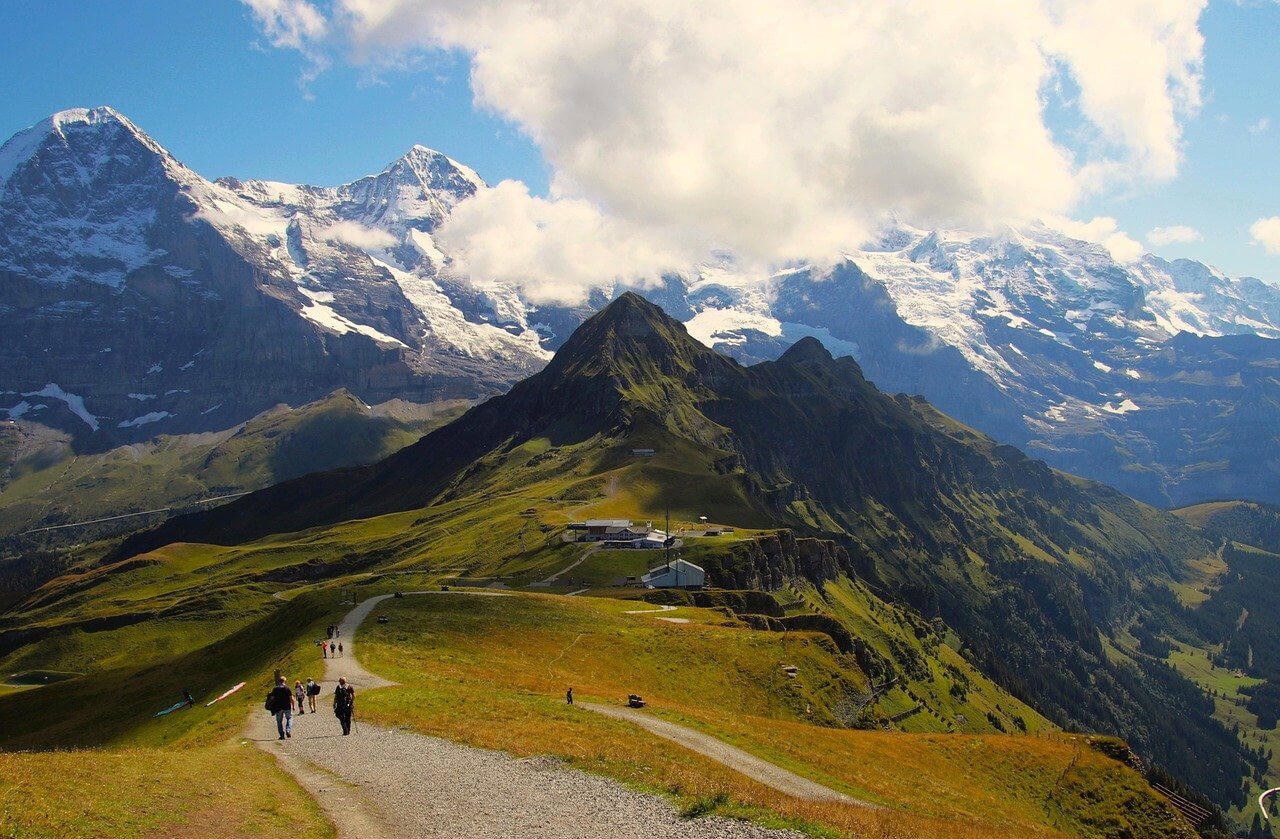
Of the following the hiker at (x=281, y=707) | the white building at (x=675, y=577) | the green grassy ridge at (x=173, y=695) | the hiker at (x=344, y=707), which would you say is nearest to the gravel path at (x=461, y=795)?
the hiker at (x=281, y=707)

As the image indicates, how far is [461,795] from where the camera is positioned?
32.7m

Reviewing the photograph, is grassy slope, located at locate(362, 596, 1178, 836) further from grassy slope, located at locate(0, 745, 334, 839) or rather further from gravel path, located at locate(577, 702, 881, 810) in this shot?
grassy slope, located at locate(0, 745, 334, 839)

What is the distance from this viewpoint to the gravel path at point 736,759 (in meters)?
42.8

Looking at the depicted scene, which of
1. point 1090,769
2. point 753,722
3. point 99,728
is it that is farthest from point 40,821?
point 1090,769

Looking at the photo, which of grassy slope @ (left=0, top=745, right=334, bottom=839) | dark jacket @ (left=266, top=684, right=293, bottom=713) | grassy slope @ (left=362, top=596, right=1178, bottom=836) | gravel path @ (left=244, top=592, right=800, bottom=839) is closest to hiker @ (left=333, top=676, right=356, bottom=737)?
gravel path @ (left=244, top=592, right=800, bottom=839)

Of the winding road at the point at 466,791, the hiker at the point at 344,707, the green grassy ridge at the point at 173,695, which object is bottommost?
the green grassy ridge at the point at 173,695

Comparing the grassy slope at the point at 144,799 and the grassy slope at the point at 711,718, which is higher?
the grassy slope at the point at 144,799

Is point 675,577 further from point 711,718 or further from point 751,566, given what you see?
point 711,718

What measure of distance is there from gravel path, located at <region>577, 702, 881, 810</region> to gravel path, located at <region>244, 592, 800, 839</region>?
11.5 metres

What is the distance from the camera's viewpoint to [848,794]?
1769 inches

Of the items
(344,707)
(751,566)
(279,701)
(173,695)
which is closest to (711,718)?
(344,707)

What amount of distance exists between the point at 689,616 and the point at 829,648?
20.0 meters

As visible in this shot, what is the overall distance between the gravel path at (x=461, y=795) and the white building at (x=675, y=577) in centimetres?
10367

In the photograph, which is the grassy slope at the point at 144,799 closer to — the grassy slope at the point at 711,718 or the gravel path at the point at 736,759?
the grassy slope at the point at 711,718
